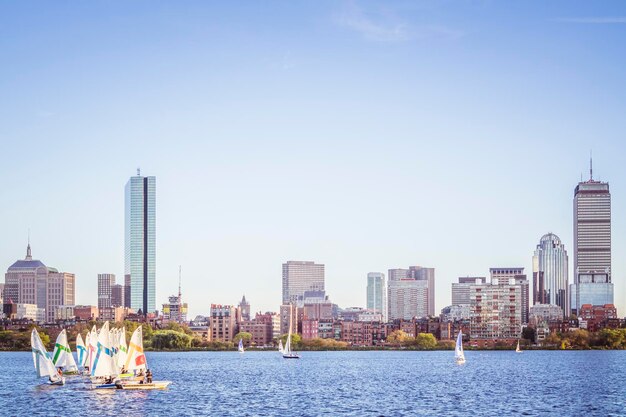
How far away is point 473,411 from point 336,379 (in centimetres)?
5027

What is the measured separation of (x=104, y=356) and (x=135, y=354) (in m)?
3.15

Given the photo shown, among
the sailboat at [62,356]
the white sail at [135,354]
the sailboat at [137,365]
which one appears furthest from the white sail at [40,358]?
the sailboat at [62,356]

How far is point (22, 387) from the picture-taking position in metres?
122

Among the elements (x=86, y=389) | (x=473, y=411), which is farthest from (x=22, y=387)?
(x=473, y=411)

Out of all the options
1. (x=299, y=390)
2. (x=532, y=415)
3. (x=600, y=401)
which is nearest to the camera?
(x=532, y=415)

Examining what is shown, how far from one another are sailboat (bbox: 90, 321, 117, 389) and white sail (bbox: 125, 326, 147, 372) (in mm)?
1711

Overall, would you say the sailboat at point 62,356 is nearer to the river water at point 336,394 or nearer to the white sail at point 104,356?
the river water at point 336,394

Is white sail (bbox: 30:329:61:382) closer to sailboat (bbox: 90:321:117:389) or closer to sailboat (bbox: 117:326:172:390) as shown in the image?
sailboat (bbox: 90:321:117:389)

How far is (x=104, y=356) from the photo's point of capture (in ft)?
371

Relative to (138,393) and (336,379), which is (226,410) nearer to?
(138,393)

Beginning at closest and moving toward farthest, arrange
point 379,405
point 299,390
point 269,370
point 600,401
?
point 379,405 → point 600,401 → point 299,390 → point 269,370

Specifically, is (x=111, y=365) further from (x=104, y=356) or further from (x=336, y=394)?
(x=336, y=394)

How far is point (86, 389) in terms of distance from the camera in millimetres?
114812

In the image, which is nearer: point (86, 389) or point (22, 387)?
point (86, 389)
